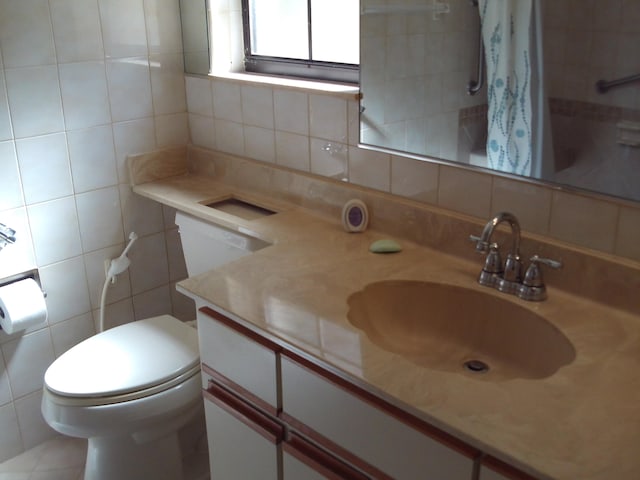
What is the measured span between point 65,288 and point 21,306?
0.20 m

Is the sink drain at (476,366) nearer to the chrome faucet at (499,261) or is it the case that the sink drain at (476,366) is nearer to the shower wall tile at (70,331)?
the chrome faucet at (499,261)

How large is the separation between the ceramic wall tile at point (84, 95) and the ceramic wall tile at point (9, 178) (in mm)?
185

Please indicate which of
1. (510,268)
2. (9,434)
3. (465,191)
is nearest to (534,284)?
(510,268)

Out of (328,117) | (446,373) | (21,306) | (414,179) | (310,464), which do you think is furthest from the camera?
(21,306)

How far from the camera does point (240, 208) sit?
201cm

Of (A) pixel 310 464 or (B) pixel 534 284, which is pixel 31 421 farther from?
(B) pixel 534 284

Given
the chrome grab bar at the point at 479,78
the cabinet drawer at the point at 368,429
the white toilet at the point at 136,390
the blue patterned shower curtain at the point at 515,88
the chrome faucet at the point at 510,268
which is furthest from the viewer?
the white toilet at the point at 136,390

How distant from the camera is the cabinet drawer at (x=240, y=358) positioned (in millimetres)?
1344

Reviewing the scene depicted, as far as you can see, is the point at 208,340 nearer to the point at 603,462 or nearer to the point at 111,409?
the point at 111,409

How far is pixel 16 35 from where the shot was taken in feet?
6.02

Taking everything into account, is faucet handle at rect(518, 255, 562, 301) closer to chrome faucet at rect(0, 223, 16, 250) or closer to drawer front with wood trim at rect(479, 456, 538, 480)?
drawer front with wood trim at rect(479, 456, 538, 480)

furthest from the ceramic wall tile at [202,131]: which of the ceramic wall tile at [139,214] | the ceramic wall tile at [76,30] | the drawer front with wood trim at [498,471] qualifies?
the drawer front with wood trim at [498,471]

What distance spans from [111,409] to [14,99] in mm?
905

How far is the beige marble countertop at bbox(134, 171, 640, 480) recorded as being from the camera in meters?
0.95
